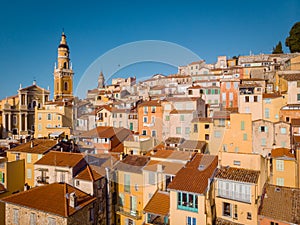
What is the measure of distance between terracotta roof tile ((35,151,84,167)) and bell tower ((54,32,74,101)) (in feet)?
87.8

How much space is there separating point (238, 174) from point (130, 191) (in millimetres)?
5747

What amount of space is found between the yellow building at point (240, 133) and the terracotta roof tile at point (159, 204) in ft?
22.7

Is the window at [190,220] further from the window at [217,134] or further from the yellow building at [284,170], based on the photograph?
the window at [217,134]

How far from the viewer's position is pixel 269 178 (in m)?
12.5

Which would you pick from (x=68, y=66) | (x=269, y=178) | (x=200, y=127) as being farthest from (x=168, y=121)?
(x=68, y=66)

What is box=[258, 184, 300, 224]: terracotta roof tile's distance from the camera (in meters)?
9.42

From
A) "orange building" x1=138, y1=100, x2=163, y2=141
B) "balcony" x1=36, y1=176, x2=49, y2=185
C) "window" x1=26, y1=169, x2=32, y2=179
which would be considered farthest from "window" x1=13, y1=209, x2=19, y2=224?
"orange building" x1=138, y1=100, x2=163, y2=141

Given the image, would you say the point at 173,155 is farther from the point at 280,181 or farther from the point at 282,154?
the point at 282,154

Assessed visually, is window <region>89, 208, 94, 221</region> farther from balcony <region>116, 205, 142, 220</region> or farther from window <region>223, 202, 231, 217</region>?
window <region>223, 202, 231, 217</region>

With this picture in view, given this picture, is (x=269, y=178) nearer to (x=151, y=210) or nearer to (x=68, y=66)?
(x=151, y=210)

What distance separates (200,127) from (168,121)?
3.01 metres

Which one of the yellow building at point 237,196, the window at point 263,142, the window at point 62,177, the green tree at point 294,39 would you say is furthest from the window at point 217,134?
the green tree at point 294,39

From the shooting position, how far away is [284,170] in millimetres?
12445

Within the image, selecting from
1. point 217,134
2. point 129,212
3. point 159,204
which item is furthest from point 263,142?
point 129,212
